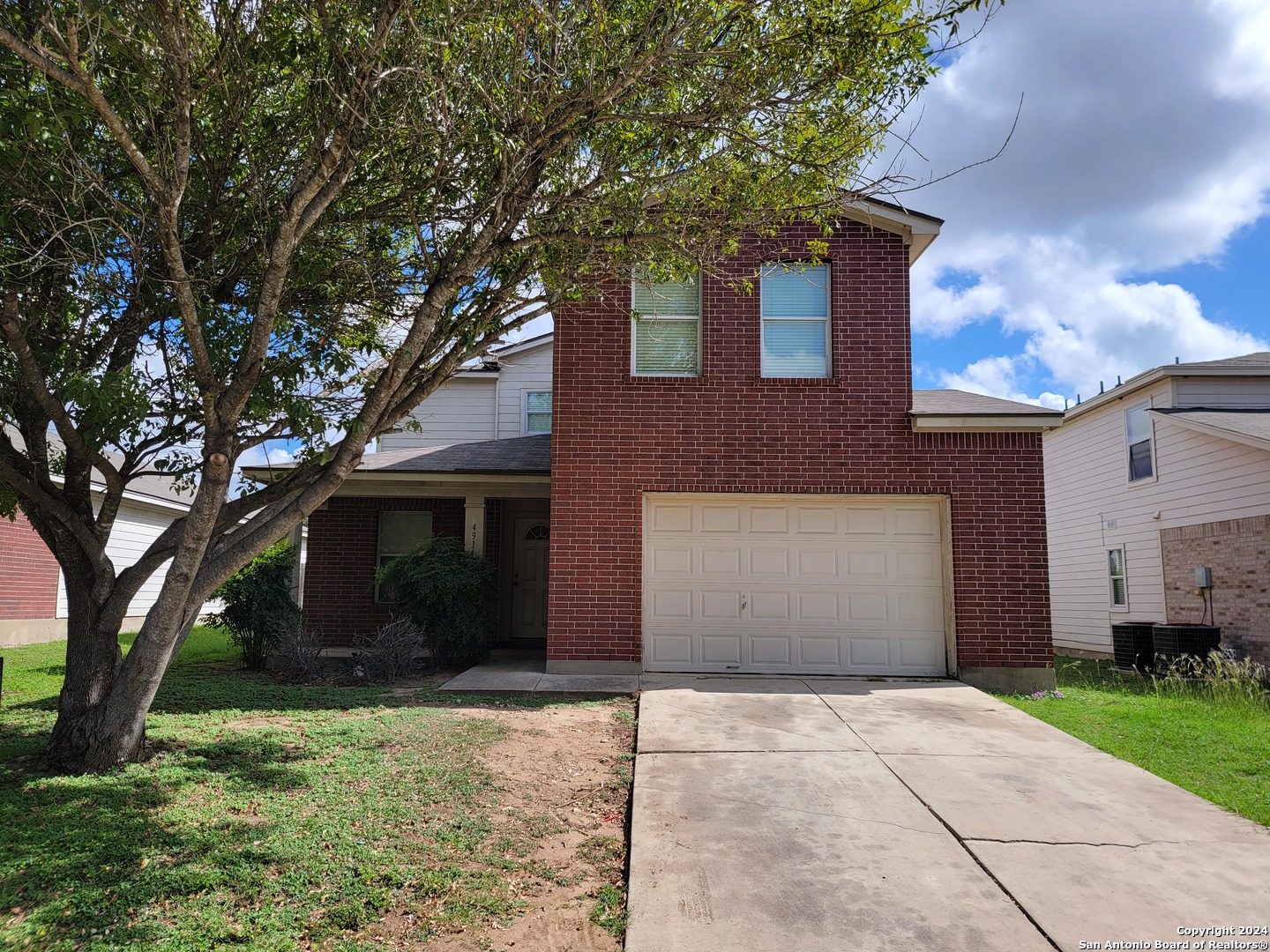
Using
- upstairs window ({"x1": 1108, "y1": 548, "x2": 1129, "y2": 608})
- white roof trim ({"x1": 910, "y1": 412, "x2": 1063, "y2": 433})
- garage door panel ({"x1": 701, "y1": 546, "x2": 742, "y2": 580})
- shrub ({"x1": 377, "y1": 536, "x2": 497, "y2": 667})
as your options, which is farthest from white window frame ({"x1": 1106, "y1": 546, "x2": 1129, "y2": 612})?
shrub ({"x1": 377, "y1": 536, "x2": 497, "y2": 667})

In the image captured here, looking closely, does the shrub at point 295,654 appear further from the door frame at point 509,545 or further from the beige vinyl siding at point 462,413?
the beige vinyl siding at point 462,413

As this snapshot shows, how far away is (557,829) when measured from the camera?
466 cm

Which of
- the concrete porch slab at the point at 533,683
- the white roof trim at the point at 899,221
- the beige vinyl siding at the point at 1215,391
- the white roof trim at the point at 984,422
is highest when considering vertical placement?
the white roof trim at the point at 899,221

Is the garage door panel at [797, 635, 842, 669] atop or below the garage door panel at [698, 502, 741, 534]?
below

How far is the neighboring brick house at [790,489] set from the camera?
10.1 metres

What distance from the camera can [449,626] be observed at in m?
10.6

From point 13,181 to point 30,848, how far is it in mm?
4327

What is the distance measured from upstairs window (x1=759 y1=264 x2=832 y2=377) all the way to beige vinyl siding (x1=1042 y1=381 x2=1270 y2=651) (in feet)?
22.7

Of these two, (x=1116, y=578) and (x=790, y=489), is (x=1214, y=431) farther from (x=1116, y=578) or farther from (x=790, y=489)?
(x=790, y=489)

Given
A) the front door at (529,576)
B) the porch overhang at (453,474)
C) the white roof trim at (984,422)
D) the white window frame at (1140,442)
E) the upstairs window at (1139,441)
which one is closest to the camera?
the white roof trim at (984,422)

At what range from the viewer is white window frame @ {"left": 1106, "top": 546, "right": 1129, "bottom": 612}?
1506 centimetres

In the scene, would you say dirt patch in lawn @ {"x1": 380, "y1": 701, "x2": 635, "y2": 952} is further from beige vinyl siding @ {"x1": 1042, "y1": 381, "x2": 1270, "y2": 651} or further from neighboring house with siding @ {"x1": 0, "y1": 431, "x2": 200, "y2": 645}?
beige vinyl siding @ {"x1": 1042, "y1": 381, "x2": 1270, "y2": 651}

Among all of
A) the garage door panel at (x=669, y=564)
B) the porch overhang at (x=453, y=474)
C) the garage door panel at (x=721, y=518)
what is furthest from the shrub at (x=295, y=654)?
the garage door panel at (x=721, y=518)

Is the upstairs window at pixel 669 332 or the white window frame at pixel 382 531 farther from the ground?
the upstairs window at pixel 669 332
